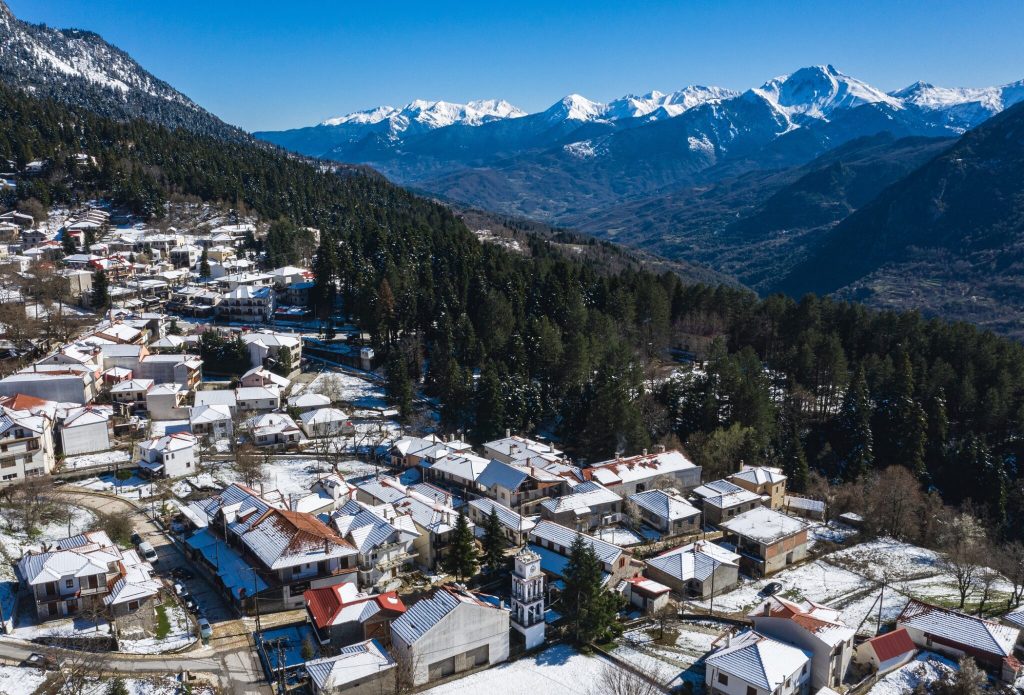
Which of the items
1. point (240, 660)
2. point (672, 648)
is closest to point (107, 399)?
point (240, 660)

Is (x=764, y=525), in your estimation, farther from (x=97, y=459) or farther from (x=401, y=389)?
(x=97, y=459)

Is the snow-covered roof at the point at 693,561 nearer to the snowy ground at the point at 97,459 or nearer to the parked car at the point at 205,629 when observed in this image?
the parked car at the point at 205,629

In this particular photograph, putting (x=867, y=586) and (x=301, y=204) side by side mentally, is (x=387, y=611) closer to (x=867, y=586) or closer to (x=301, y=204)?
(x=867, y=586)

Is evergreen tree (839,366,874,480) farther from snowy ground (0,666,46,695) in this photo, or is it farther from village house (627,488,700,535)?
snowy ground (0,666,46,695)

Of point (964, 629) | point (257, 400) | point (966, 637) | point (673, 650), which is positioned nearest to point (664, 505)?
point (673, 650)

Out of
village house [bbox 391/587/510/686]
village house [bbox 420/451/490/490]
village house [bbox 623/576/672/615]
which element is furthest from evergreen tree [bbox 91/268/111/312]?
village house [bbox 623/576/672/615]

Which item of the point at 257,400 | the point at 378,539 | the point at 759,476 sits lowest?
the point at 759,476
